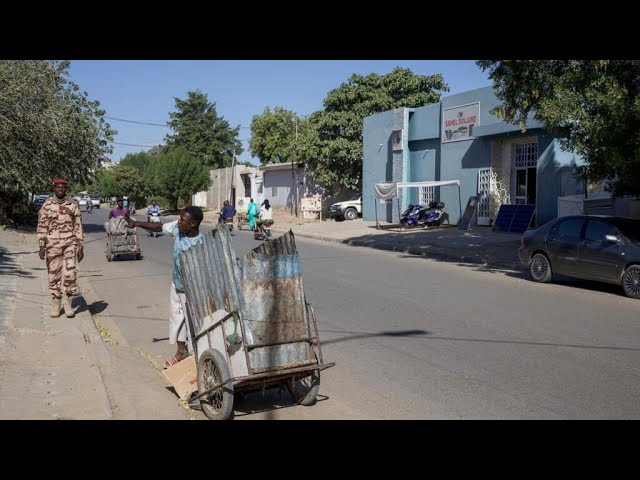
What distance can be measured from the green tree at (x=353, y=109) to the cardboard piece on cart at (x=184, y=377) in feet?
105

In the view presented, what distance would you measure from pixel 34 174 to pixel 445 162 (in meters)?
16.4

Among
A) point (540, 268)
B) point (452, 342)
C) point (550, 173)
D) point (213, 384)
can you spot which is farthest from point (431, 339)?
point (550, 173)

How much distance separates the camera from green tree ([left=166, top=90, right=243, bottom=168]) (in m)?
74.4

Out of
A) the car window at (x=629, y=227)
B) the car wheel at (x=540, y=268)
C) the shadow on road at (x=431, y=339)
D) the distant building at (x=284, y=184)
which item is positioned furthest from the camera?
the distant building at (x=284, y=184)

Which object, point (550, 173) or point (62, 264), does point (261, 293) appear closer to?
point (62, 264)

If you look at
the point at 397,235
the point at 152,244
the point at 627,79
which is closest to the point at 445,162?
the point at 397,235

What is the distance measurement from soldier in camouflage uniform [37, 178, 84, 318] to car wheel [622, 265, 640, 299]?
8753 millimetres

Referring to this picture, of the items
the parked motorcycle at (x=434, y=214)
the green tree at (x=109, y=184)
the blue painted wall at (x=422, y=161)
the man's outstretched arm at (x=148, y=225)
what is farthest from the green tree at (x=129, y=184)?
the man's outstretched arm at (x=148, y=225)

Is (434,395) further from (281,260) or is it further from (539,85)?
(539,85)

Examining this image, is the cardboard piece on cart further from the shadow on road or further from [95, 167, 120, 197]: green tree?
[95, 167, 120, 197]: green tree

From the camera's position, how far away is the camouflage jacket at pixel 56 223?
28.5ft

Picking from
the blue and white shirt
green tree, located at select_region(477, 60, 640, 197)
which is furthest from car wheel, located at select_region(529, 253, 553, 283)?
the blue and white shirt

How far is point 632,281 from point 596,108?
3.45 metres

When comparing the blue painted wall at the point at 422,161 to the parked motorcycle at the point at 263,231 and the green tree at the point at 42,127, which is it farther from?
the green tree at the point at 42,127
